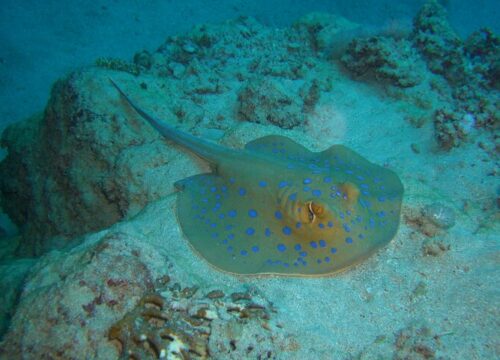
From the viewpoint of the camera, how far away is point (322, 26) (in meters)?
8.93

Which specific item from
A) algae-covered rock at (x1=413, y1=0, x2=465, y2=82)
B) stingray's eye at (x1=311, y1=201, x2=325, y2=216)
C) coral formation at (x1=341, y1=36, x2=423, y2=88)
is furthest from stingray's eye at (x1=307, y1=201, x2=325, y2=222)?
algae-covered rock at (x1=413, y1=0, x2=465, y2=82)

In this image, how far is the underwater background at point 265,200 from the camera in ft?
9.40

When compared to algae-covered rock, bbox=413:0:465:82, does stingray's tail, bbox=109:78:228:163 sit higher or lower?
lower

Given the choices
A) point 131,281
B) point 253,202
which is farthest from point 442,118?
point 131,281

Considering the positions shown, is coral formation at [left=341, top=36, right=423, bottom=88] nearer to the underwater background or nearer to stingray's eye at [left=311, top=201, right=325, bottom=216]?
the underwater background

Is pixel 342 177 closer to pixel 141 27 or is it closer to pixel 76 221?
pixel 76 221

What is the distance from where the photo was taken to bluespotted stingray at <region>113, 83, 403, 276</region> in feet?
12.0

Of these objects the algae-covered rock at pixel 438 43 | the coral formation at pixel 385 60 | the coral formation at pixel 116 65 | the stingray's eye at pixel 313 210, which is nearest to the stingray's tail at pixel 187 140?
the coral formation at pixel 116 65

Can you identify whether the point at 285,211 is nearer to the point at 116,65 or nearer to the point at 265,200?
the point at 265,200

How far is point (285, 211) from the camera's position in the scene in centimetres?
402

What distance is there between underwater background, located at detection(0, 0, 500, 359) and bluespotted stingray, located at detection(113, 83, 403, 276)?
2 cm

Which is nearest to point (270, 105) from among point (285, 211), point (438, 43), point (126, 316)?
point (285, 211)

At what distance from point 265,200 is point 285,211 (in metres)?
0.37

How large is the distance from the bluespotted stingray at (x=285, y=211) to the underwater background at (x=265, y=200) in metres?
0.02
